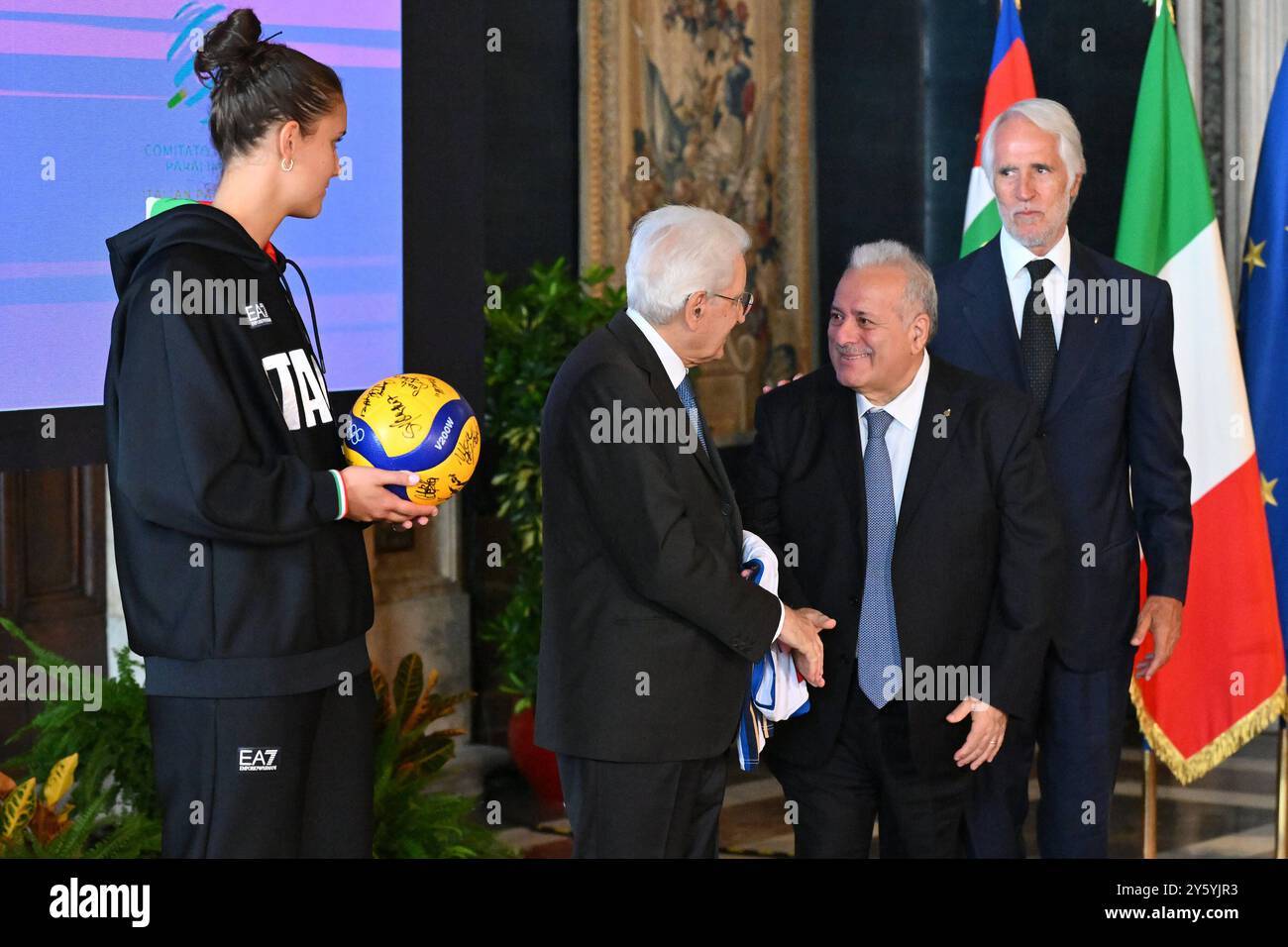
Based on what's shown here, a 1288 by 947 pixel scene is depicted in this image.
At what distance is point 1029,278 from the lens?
354cm

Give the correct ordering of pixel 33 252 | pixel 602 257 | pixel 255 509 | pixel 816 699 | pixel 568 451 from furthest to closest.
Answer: pixel 602 257 → pixel 33 252 → pixel 816 699 → pixel 568 451 → pixel 255 509

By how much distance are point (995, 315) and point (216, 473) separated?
185cm

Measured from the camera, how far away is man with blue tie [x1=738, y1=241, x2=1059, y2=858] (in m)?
3.01

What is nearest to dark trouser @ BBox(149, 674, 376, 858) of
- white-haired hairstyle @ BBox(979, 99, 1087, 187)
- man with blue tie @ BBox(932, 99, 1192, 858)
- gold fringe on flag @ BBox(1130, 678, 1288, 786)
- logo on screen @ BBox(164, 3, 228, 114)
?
Answer: man with blue tie @ BBox(932, 99, 1192, 858)

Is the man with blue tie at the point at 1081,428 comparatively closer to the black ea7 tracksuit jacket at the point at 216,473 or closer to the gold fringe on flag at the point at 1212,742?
the gold fringe on flag at the point at 1212,742

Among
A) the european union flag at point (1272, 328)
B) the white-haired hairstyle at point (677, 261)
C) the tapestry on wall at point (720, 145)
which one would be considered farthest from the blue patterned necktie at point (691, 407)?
the tapestry on wall at point (720, 145)

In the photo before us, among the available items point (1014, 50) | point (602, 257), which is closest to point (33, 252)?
point (602, 257)

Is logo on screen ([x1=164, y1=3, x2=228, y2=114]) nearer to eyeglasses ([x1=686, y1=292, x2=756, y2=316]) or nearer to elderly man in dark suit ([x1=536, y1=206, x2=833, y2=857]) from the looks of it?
elderly man in dark suit ([x1=536, y1=206, x2=833, y2=857])

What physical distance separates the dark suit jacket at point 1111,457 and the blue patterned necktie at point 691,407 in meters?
0.94

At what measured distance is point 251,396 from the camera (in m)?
2.48

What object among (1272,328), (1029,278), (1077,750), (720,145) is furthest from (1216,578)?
(720,145)

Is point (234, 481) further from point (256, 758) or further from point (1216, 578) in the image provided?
point (1216, 578)

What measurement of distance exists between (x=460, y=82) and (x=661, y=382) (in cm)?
190

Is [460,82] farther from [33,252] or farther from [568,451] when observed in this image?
[568,451]
